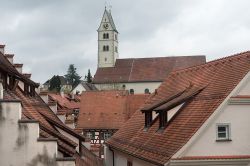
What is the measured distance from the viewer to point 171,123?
Answer: 1794 cm

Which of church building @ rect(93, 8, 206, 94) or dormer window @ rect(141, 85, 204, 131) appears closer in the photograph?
dormer window @ rect(141, 85, 204, 131)

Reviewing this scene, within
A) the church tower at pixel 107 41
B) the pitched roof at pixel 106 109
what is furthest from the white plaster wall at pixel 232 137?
the church tower at pixel 107 41

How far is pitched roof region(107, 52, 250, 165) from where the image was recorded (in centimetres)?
1589

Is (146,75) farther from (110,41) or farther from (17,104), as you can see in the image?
(17,104)

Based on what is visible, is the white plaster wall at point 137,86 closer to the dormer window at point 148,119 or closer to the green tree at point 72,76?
the green tree at point 72,76

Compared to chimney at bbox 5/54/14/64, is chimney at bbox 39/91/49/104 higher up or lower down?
lower down

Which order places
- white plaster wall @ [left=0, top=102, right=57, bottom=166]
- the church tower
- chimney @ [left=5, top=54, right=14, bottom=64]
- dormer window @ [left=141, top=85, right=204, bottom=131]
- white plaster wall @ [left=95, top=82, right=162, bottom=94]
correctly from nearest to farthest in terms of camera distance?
white plaster wall @ [left=0, top=102, right=57, bottom=166] < dormer window @ [left=141, top=85, right=204, bottom=131] < chimney @ [left=5, top=54, right=14, bottom=64] < white plaster wall @ [left=95, top=82, right=162, bottom=94] < the church tower

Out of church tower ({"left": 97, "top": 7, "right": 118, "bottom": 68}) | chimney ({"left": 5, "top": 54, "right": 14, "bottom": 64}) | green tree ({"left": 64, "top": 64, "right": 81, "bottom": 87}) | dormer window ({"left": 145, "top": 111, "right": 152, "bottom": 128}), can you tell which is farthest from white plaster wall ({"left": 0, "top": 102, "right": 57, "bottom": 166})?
green tree ({"left": 64, "top": 64, "right": 81, "bottom": 87})

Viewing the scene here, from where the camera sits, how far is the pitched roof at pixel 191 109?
15891mm

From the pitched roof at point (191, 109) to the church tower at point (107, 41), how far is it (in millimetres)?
108388

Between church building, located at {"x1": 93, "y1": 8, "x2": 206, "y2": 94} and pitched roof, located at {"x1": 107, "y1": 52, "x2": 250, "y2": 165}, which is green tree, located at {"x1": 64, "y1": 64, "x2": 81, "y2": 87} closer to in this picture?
church building, located at {"x1": 93, "y1": 8, "x2": 206, "y2": 94}

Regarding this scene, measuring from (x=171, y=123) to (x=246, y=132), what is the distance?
3.04 metres

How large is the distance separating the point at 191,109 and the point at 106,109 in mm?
33706

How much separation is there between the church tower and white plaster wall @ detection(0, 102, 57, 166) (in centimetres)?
11774
